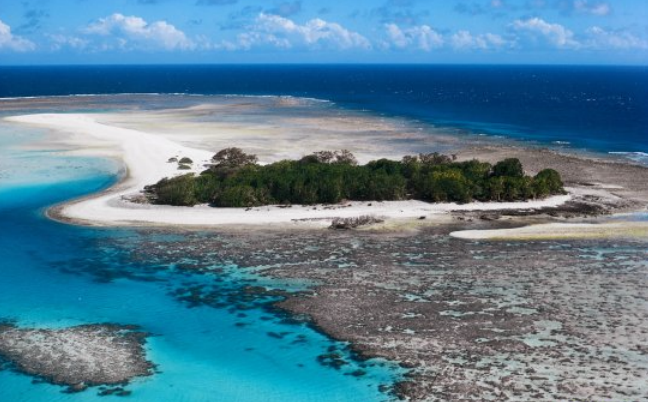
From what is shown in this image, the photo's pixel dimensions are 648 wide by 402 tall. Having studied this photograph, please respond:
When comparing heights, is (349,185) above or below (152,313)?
above

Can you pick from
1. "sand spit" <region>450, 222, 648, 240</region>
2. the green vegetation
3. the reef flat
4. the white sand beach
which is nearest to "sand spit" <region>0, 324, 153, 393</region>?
the reef flat

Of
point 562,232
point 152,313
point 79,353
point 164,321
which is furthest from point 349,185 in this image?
point 79,353

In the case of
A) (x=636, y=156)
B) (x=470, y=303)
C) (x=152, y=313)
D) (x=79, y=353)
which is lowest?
(x=79, y=353)

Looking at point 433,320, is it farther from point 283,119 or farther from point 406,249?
point 283,119

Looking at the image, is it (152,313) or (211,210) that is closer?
(152,313)

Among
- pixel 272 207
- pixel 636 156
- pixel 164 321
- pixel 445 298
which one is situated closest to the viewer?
pixel 164 321

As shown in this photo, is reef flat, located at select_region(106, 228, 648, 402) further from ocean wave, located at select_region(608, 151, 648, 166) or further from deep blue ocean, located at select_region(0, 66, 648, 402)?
ocean wave, located at select_region(608, 151, 648, 166)

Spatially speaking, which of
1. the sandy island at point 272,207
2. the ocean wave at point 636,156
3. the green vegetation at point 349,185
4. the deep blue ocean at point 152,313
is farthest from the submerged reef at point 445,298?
the ocean wave at point 636,156

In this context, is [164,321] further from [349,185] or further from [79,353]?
[349,185]
